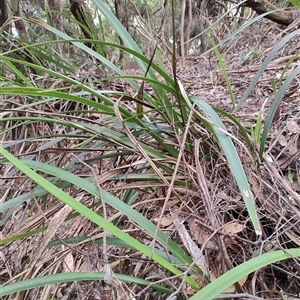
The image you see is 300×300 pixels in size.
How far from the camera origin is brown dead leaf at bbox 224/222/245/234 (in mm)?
424

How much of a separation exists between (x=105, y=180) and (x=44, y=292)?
0.20 meters

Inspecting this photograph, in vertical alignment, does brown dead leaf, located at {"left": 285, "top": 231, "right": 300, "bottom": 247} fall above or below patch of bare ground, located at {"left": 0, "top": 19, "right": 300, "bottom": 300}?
below

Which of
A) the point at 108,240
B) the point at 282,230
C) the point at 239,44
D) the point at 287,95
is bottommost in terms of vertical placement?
the point at 239,44

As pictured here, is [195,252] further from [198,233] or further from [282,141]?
[282,141]

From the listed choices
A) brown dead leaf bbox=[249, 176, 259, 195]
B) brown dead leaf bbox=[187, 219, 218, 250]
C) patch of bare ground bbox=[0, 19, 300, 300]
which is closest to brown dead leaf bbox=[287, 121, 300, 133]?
patch of bare ground bbox=[0, 19, 300, 300]

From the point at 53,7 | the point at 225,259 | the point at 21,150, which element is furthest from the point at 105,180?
the point at 53,7

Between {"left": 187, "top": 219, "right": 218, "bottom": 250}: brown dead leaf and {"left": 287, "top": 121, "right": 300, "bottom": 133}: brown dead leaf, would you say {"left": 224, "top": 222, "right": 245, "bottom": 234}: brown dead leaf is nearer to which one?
{"left": 187, "top": 219, "right": 218, "bottom": 250}: brown dead leaf

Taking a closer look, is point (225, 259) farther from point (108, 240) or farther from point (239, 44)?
point (239, 44)

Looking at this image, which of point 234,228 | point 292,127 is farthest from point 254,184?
point 292,127

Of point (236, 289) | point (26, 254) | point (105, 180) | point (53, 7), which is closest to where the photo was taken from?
point (236, 289)

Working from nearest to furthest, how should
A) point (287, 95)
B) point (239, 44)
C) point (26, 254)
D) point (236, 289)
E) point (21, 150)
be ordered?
point (236, 289) < point (26, 254) < point (287, 95) < point (21, 150) < point (239, 44)

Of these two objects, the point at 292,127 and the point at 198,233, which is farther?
the point at 292,127

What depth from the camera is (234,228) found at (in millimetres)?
430

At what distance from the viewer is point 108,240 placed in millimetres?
430
